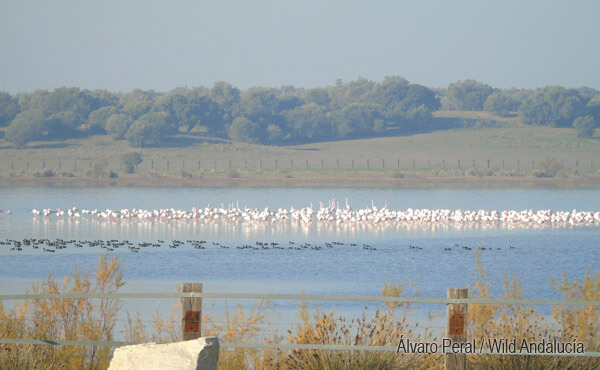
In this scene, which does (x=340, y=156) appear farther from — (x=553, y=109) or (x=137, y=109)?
(x=553, y=109)

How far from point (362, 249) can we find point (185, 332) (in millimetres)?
19574

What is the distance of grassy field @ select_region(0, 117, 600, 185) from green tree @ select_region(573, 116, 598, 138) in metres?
1.24

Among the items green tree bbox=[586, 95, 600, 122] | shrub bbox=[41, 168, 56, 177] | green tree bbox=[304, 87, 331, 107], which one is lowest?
shrub bbox=[41, 168, 56, 177]

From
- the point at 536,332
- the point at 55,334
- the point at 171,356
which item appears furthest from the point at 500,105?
the point at 171,356

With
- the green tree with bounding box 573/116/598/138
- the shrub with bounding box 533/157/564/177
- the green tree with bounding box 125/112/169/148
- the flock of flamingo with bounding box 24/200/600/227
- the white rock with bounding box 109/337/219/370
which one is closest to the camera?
the white rock with bounding box 109/337/219/370

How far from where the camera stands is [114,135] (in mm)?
92875

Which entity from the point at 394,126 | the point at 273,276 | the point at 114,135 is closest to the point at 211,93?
the point at 394,126

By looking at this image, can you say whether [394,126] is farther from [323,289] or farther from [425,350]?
[425,350]

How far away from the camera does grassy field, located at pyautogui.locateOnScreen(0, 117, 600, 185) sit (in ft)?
236

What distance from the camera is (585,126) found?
323 ft

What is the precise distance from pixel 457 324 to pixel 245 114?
10265 cm

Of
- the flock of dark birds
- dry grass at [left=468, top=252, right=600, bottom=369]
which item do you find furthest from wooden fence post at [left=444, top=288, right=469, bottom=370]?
the flock of dark birds

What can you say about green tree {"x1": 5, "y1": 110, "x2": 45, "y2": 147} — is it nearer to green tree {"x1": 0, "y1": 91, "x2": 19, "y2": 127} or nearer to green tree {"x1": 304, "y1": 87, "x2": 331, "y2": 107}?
green tree {"x1": 0, "y1": 91, "x2": 19, "y2": 127}

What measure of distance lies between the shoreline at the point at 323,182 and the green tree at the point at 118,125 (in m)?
27.6
